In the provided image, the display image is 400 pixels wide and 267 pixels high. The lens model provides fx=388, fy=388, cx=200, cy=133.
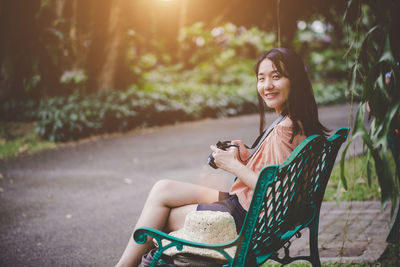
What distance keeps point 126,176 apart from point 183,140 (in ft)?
11.3

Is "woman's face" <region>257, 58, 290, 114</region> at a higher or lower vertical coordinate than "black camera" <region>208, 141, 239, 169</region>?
higher

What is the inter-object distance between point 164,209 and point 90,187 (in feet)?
14.0

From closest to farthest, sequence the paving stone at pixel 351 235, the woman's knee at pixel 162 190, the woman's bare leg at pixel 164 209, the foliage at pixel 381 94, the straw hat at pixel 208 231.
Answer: the straw hat at pixel 208 231, the foliage at pixel 381 94, the woman's bare leg at pixel 164 209, the woman's knee at pixel 162 190, the paving stone at pixel 351 235

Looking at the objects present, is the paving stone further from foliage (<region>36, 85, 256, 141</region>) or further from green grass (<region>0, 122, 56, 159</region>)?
foliage (<region>36, 85, 256, 141</region>)

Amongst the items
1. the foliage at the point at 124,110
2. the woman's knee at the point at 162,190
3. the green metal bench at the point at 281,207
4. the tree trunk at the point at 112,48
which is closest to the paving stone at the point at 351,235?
the green metal bench at the point at 281,207

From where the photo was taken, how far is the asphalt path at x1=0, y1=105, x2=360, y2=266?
3941mm

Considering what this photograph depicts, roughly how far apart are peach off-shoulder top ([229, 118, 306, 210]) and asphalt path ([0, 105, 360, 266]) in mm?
506

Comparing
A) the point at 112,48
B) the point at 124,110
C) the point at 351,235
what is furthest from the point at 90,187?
the point at 112,48

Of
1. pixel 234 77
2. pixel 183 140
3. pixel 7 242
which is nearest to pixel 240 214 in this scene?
pixel 7 242

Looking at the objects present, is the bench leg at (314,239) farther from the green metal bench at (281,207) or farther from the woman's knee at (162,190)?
the woman's knee at (162,190)

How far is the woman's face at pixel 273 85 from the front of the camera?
2287 mm

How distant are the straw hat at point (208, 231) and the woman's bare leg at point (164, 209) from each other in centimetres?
37

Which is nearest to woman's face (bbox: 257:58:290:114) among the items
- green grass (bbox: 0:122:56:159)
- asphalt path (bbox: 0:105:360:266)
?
asphalt path (bbox: 0:105:360:266)

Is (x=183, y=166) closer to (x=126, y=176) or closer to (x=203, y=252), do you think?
(x=126, y=176)
